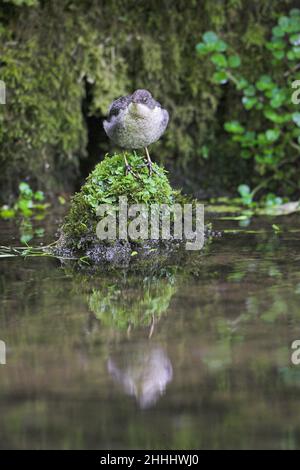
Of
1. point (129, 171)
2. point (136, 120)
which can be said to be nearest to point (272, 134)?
point (136, 120)

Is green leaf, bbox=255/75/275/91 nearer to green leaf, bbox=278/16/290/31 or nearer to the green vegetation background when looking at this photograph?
the green vegetation background

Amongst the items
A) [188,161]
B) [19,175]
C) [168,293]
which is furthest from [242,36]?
[168,293]

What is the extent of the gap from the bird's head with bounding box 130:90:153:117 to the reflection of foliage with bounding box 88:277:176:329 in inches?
44.8

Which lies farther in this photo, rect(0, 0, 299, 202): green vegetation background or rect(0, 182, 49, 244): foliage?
rect(0, 0, 299, 202): green vegetation background

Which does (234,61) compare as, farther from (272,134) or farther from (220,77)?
(272,134)

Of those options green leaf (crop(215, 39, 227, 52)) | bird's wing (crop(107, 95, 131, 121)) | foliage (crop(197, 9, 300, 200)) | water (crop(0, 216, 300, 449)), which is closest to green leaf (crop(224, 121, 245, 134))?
foliage (crop(197, 9, 300, 200))

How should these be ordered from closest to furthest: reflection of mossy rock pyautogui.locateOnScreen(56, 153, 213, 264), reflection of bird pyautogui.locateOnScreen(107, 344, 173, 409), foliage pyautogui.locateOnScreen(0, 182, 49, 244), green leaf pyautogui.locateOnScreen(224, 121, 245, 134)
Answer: reflection of bird pyautogui.locateOnScreen(107, 344, 173, 409) → reflection of mossy rock pyautogui.locateOnScreen(56, 153, 213, 264) → foliage pyautogui.locateOnScreen(0, 182, 49, 244) → green leaf pyautogui.locateOnScreen(224, 121, 245, 134)

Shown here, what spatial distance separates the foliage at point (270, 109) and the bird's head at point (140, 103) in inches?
80.3

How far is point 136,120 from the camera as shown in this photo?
443 cm

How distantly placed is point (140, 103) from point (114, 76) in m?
2.15

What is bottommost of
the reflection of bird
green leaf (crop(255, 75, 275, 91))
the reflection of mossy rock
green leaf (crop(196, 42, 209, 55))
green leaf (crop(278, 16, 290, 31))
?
the reflection of bird

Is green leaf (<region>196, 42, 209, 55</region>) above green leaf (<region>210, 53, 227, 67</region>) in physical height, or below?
above

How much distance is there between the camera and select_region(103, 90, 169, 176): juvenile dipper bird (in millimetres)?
4398
